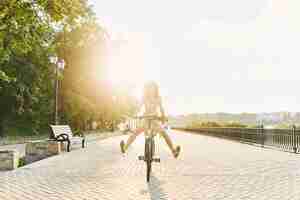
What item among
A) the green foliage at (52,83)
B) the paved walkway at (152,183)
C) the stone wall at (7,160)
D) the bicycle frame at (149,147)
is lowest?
the paved walkway at (152,183)

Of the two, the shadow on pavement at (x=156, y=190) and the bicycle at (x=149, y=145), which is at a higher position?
the bicycle at (x=149, y=145)

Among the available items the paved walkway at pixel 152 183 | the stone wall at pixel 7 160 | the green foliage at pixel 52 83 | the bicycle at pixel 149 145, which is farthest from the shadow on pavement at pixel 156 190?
the green foliage at pixel 52 83

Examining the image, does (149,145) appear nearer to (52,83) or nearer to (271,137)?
(271,137)

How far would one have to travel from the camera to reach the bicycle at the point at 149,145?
8.47 m

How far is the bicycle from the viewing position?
27.8ft

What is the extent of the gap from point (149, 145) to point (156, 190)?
140 centimetres

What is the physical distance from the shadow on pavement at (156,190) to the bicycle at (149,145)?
249mm

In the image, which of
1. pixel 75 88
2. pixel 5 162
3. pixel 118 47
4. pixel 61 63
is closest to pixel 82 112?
pixel 75 88

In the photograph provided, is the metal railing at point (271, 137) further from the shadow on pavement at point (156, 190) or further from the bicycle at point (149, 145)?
the shadow on pavement at point (156, 190)

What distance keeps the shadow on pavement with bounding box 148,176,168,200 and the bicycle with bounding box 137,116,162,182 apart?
0.25 meters

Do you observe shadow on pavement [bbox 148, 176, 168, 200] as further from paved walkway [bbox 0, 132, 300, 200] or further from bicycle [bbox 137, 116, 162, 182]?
bicycle [bbox 137, 116, 162, 182]

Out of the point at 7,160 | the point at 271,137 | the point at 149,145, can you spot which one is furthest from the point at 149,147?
the point at 271,137

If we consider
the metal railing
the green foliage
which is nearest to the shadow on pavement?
the green foliage

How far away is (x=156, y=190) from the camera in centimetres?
734
